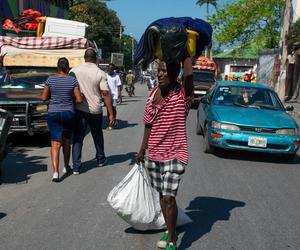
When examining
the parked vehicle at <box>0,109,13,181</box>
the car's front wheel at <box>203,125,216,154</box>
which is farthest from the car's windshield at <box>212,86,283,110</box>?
the parked vehicle at <box>0,109,13,181</box>

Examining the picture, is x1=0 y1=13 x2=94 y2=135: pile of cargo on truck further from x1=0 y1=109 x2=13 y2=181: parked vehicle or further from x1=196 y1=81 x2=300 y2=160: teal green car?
x1=196 y1=81 x2=300 y2=160: teal green car

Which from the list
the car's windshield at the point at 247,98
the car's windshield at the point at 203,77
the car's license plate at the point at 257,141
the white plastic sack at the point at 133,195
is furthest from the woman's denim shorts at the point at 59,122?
the car's windshield at the point at 203,77

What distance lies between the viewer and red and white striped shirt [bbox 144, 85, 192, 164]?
14.0ft

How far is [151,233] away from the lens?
4934 mm

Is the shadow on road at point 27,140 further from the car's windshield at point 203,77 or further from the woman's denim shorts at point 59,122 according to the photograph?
the car's windshield at point 203,77

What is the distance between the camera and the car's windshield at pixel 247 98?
387 inches

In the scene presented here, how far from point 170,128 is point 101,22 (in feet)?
216

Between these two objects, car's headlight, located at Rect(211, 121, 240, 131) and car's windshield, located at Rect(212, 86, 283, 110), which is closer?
car's headlight, located at Rect(211, 121, 240, 131)

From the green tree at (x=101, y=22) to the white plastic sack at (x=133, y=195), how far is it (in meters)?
52.8

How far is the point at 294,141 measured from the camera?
8703 mm

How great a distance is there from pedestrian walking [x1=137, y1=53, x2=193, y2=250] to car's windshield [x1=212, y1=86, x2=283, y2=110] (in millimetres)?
5690

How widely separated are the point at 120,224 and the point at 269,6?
30.2 meters

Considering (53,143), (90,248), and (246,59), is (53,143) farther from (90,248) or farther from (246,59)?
(246,59)

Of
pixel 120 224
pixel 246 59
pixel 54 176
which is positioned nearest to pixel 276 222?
pixel 120 224
